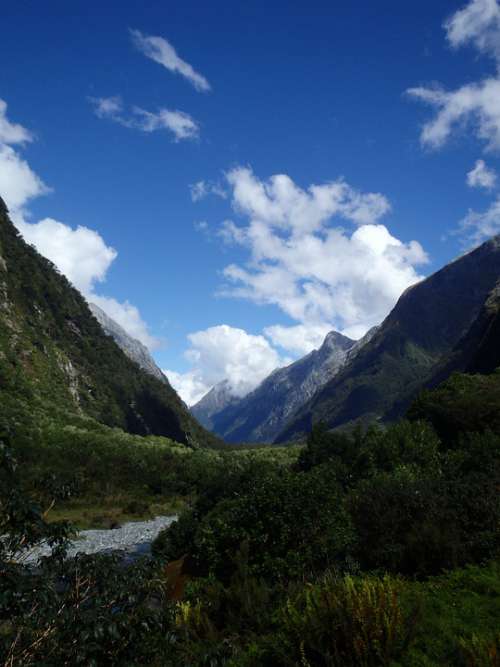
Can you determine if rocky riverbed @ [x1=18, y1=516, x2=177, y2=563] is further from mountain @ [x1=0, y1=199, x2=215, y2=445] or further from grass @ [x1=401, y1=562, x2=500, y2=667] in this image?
mountain @ [x1=0, y1=199, x2=215, y2=445]

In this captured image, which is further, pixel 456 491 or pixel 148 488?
pixel 148 488

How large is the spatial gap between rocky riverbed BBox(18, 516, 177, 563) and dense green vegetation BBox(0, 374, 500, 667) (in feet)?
18.2

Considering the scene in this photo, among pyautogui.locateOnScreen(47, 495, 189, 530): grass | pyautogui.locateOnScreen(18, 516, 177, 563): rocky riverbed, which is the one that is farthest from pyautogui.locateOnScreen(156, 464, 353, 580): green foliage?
pyautogui.locateOnScreen(47, 495, 189, 530): grass

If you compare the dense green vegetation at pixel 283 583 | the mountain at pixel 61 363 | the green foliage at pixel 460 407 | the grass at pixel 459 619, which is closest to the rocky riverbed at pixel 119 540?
the dense green vegetation at pixel 283 583

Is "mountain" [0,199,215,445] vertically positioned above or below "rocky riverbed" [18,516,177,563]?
above

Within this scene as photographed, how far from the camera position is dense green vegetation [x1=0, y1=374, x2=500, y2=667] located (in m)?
4.67

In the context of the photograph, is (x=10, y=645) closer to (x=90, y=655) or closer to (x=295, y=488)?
(x=90, y=655)

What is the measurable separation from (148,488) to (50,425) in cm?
1406

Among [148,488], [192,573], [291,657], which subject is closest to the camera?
[291,657]

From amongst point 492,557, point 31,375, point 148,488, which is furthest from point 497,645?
point 31,375

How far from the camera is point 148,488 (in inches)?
2035

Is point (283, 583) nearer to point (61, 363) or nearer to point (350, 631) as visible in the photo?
point (350, 631)

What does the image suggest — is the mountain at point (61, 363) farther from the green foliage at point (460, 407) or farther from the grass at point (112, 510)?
the green foliage at point (460, 407)

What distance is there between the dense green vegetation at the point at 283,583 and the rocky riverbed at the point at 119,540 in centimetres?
555
